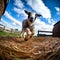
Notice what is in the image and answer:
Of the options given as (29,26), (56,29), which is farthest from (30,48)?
(56,29)

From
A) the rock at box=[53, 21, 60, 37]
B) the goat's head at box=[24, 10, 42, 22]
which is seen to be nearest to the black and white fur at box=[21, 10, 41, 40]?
the goat's head at box=[24, 10, 42, 22]

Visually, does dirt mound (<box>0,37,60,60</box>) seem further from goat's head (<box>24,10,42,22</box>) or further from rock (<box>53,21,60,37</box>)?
rock (<box>53,21,60,37</box>)

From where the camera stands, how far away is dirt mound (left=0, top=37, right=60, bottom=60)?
7.23 ft

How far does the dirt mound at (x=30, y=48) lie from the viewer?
7.23 ft

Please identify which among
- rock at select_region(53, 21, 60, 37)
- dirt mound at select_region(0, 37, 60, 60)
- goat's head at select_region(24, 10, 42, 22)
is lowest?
dirt mound at select_region(0, 37, 60, 60)

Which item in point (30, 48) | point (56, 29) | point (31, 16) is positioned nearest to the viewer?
point (30, 48)

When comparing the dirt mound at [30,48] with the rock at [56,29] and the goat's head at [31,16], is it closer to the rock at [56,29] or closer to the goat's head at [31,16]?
the goat's head at [31,16]

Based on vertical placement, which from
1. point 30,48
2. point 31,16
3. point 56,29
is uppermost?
point 31,16

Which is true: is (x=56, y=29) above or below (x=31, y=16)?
below

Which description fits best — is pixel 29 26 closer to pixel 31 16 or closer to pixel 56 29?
pixel 31 16

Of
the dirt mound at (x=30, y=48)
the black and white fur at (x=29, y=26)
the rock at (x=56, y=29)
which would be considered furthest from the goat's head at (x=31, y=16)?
the rock at (x=56, y=29)

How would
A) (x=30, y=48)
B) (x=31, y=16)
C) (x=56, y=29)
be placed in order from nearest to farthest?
(x=30, y=48) → (x=31, y=16) → (x=56, y=29)

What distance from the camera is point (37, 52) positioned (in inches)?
89.9

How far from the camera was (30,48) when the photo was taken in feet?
7.55
